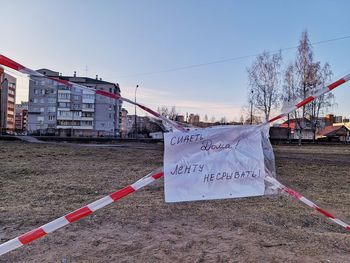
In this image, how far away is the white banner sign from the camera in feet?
10.5

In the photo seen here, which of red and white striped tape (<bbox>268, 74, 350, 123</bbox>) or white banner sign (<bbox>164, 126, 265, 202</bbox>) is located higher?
red and white striped tape (<bbox>268, 74, 350, 123</bbox>)

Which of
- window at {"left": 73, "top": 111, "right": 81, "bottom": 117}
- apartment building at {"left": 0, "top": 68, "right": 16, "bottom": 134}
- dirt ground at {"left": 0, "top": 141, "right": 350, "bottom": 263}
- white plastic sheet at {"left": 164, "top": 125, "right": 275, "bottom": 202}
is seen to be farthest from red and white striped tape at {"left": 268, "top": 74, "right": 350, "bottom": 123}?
window at {"left": 73, "top": 111, "right": 81, "bottom": 117}

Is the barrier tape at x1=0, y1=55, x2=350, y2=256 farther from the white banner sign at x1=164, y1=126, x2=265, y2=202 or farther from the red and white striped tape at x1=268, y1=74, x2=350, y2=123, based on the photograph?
the white banner sign at x1=164, y1=126, x2=265, y2=202

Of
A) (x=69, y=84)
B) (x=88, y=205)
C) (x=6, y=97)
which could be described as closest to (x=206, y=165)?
(x=88, y=205)

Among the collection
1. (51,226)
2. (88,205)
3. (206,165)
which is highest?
(206,165)

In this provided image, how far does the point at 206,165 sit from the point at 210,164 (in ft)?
0.12

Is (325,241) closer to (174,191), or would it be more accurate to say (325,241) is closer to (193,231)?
(193,231)

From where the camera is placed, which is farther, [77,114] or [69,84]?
[77,114]

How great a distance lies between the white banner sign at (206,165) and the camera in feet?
10.5

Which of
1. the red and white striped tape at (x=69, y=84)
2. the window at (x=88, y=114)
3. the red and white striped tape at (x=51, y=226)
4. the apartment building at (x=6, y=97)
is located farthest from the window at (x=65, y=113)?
the red and white striped tape at (x=51, y=226)

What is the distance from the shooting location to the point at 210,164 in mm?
3209

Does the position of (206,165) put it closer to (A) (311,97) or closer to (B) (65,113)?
(A) (311,97)

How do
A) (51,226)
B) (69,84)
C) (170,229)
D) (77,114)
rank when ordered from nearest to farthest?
(51,226) → (69,84) → (170,229) → (77,114)

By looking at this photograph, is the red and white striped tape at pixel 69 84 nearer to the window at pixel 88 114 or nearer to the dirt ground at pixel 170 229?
the dirt ground at pixel 170 229
